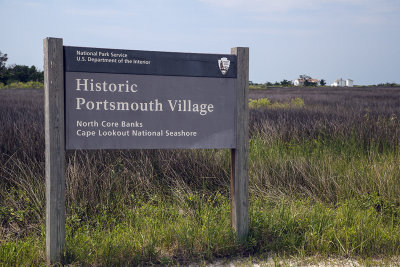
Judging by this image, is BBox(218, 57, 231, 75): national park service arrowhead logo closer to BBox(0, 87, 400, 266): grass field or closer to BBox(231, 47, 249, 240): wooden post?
BBox(231, 47, 249, 240): wooden post

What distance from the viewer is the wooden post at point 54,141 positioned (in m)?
3.49

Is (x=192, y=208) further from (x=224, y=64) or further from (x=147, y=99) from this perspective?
(x=224, y=64)

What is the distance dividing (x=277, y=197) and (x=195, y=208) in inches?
40.4

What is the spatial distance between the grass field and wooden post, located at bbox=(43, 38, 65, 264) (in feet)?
0.60

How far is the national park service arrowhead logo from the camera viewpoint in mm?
3965

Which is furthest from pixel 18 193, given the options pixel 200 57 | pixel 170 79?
pixel 200 57

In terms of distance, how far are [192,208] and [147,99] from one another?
161 cm

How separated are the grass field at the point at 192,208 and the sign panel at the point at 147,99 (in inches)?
35.7

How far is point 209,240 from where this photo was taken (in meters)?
3.77

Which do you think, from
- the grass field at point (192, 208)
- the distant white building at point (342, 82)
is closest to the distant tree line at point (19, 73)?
the grass field at point (192, 208)

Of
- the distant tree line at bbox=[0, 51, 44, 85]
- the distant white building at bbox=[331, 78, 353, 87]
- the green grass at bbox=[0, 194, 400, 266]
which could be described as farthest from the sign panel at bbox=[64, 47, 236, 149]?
the distant white building at bbox=[331, 78, 353, 87]

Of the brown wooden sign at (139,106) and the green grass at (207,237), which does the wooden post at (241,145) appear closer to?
the brown wooden sign at (139,106)

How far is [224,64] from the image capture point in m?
3.97

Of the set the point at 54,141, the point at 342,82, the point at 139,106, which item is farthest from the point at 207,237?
the point at 342,82
